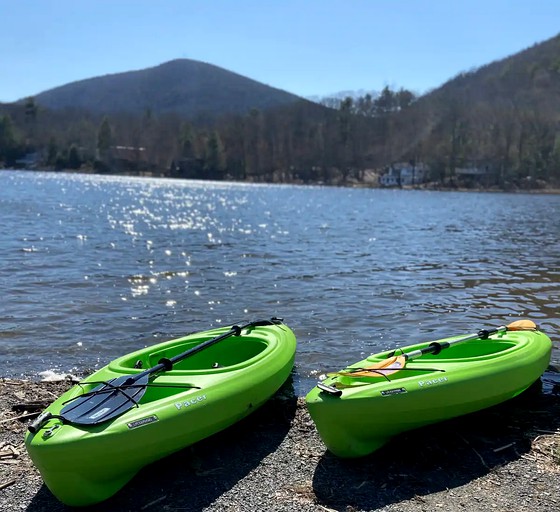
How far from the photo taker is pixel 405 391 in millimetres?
5145

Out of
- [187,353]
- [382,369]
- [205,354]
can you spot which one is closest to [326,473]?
[382,369]

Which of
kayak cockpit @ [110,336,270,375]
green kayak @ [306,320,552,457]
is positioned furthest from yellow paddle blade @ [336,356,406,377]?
kayak cockpit @ [110,336,270,375]

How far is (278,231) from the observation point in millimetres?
28438

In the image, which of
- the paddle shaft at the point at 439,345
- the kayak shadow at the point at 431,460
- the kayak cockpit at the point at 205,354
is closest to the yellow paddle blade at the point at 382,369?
the paddle shaft at the point at 439,345

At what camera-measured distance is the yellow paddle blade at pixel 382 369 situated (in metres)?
5.52

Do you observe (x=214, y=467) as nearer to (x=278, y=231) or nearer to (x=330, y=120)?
(x=278, y=231)

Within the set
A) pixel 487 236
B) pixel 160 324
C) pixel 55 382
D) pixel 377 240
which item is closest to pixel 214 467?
pixel 55 382

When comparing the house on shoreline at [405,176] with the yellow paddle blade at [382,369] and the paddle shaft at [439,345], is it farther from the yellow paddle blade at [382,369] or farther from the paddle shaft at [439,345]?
the yellow paddle blade at [382,369]

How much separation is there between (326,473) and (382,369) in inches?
49.6

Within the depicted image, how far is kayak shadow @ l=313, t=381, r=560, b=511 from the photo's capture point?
179 inches

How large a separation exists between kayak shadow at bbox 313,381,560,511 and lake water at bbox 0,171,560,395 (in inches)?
82.1

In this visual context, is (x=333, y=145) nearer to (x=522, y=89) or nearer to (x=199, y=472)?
(x=522, y=89)

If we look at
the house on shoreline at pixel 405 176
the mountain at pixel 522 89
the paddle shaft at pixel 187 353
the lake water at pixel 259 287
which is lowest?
the lake water at pixel 259 287

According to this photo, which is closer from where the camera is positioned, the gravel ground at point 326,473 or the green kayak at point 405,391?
the gravel ground at point 326,473
